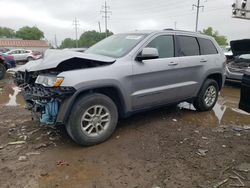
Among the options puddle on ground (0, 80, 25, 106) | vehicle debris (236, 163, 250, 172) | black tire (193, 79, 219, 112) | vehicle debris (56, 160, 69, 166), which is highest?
black tire (193, 79, 219, 112)

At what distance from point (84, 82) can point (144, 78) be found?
3.76 feet

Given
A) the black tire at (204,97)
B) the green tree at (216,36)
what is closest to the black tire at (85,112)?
the black tire at (204,97)

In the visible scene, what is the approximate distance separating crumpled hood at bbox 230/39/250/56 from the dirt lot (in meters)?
3.66

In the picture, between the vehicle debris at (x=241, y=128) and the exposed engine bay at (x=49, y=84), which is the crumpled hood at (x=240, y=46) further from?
the exposed engine bay at (x=49, y=84)

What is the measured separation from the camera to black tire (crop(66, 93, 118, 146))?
3.34 metres

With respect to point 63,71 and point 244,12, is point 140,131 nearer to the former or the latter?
point 63,71

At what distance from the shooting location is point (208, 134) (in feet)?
13.6

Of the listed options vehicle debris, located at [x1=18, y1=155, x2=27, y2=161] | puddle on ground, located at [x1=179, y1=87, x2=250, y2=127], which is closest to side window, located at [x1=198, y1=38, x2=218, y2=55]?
puddle on ground, located at [x1=179, y1=87, x2=250, y2=127]

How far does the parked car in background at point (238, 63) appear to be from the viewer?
8.13 m

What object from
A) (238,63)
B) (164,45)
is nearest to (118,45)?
(164,45)

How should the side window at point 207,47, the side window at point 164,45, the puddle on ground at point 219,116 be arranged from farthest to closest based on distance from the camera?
the side window at point 207,47
the puddle on ground at point 219,116
the side window at point 164,45

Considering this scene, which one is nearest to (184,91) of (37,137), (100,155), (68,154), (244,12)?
(100,155)

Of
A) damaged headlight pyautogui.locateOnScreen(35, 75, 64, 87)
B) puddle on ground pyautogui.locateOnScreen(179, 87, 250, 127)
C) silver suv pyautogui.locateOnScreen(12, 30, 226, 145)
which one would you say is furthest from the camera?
puddle on ground pyautogui.locateOnScreen(179, 87, 250, 127)

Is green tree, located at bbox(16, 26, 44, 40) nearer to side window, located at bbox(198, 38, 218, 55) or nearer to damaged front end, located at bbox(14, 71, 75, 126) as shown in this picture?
side window, located at bbox(198, 38, 218, 55)
